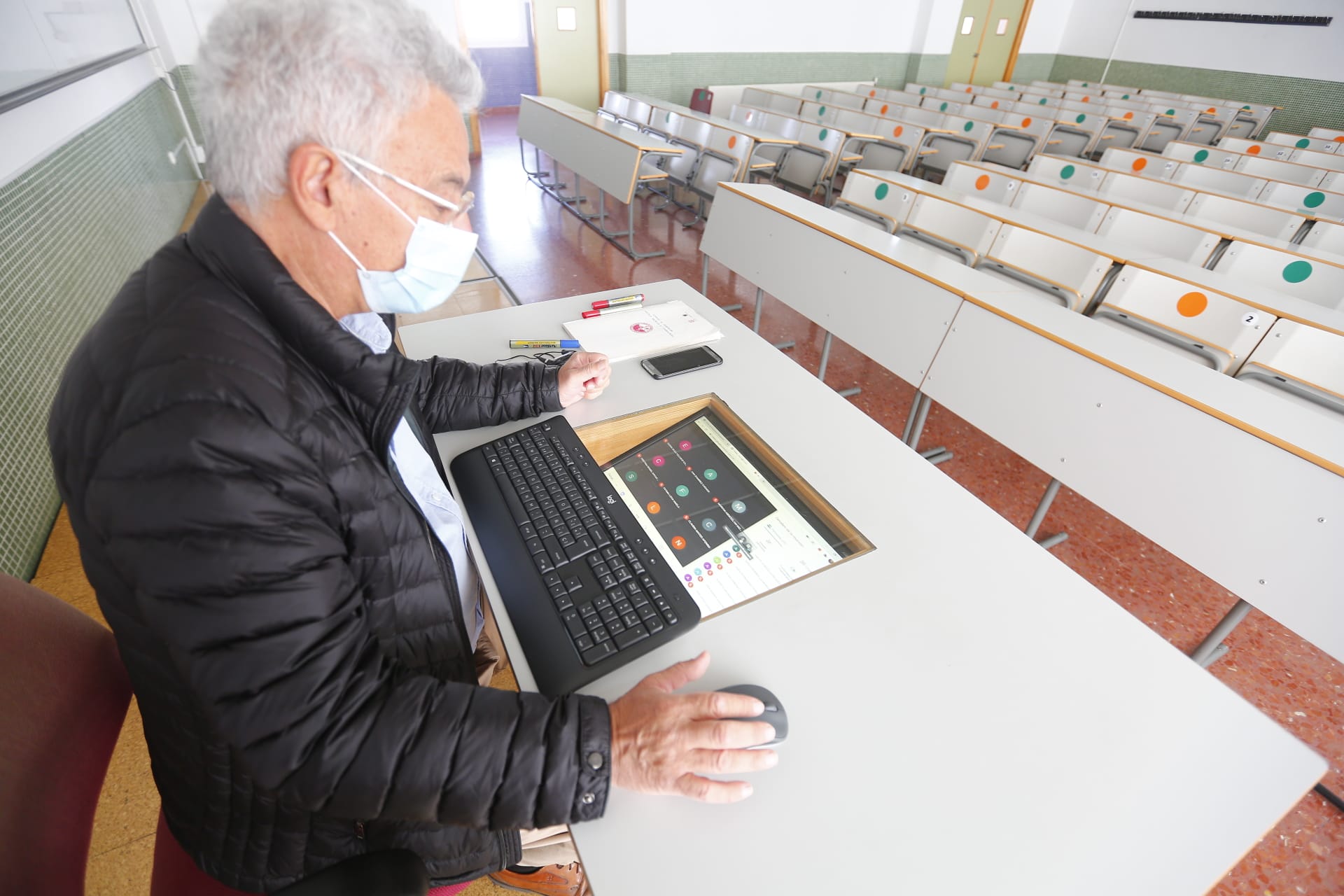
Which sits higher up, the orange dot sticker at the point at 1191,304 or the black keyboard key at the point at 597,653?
the black keyboard key at the point at 597,653

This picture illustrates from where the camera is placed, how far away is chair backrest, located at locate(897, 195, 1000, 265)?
254 cm

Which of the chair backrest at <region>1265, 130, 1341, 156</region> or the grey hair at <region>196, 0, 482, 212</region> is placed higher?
the grey hair at <region>196, 0, 482, 212</region>

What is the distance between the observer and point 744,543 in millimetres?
955

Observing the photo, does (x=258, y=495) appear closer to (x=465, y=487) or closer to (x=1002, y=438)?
(x=465, y=487)

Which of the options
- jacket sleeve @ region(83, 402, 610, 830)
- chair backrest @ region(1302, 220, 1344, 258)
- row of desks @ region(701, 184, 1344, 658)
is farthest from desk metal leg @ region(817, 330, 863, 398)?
chair backrest @ region(1302, 220, 1344, 258)

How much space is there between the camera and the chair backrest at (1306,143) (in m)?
5.20

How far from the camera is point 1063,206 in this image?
315 centimetres

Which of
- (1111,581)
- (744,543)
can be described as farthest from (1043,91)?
(744,543)

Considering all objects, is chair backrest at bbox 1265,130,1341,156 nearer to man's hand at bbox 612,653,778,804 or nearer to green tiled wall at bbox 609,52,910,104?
green tiled wall at bbox 609,52,910,104

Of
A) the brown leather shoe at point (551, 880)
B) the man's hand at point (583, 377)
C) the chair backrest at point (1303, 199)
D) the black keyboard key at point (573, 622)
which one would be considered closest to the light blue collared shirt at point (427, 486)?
the black keyboard key at point (573, 622)

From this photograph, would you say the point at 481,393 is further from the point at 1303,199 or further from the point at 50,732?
the point at 1303,199

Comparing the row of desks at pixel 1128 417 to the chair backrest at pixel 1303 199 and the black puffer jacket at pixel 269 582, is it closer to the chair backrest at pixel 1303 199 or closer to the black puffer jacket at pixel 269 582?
the black puffer jacket at pixel 269 582

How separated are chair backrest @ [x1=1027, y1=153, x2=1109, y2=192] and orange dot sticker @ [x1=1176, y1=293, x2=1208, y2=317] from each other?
2019mm

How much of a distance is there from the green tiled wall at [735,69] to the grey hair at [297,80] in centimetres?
716
